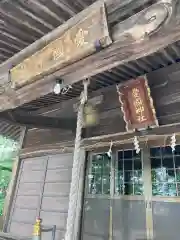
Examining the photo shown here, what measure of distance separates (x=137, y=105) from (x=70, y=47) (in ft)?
6.87

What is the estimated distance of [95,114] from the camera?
521 centimetres

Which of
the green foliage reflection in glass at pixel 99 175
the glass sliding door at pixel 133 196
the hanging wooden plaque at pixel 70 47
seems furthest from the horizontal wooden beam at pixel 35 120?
the hanging wooden plaque at pixel 70 47

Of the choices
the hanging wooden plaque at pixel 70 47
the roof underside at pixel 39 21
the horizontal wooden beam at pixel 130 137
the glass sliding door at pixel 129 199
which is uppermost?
the roof underside at pixel 39 21

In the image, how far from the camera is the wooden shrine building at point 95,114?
2.15 metres

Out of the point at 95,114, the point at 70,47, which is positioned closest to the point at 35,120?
the point at 95,114

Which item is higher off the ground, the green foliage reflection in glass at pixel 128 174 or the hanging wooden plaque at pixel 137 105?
A: the hanging wooden plaque at pixel 137 105

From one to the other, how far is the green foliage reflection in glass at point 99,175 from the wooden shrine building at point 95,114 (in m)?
0.02

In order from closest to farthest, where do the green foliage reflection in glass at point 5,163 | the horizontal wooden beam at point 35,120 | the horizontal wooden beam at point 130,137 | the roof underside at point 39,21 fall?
the roof underside at point 39,21 < the horizontal wooden beam at point 130,137 < the horizontal wooden beam at point 35,120 < the green foliage reflection in glass at point 5,163

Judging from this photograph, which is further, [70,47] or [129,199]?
[129,199]

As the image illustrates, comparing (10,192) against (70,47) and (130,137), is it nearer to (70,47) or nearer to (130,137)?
(130,137)

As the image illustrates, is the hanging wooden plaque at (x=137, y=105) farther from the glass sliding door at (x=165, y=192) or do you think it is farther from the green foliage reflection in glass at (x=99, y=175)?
the green foliage reflection in glass at (x=99, y=175)

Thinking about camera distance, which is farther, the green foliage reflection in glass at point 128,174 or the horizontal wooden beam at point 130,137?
the green foliage reflection in glass at point 128,174

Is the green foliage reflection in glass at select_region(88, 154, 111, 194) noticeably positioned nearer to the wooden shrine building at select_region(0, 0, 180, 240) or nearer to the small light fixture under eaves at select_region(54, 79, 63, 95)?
the wooden shrine building at select_region(0, 0, 180, 240)

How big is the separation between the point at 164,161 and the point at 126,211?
47.2 inches
